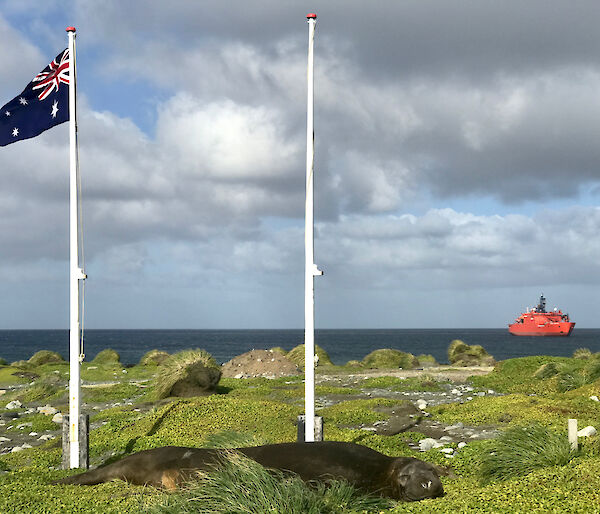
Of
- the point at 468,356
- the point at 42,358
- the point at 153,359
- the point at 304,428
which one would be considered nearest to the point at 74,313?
the point at 304,428

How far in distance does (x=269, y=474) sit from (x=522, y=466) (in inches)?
199

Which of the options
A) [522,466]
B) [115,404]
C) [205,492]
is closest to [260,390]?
[115,404]

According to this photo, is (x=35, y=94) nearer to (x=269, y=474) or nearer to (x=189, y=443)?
(x=189, y=443)

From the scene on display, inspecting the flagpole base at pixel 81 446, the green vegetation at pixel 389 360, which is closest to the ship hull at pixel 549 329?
the green vegetation at pixel 389 360

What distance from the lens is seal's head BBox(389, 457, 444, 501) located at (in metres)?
10.0

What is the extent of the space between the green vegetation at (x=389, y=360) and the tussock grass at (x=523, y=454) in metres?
34.1

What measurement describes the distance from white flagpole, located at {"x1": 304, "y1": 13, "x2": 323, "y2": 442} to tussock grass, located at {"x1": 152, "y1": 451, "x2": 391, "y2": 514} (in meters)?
3.36

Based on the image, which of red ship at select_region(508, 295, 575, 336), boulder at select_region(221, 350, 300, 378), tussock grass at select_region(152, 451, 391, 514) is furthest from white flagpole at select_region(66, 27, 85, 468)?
red ship at select_region(508, 295, 575, 336)

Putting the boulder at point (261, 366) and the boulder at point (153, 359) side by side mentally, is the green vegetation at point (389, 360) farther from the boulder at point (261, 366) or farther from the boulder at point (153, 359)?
the boulder at point (153, 359)

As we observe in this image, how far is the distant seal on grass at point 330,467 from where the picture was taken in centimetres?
1003

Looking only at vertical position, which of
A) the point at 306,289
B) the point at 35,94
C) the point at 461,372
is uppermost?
the point at 35,94

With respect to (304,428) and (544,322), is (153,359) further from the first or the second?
(544,322)

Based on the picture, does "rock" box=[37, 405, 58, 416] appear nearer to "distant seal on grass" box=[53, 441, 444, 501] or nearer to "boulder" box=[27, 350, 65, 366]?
"distant seal on grass" box=[53, 441, 444, 501]

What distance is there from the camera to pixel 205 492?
8.94 m
